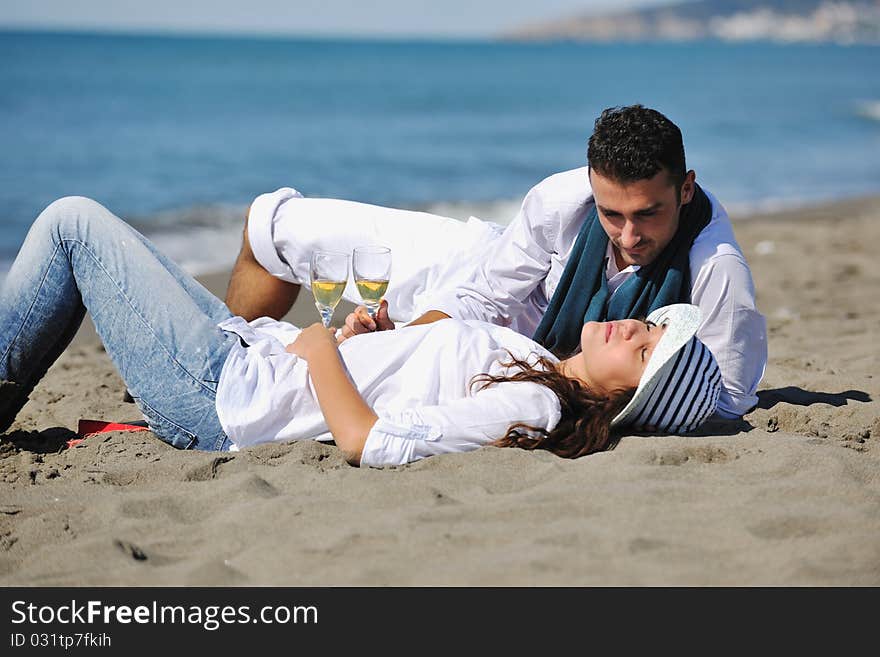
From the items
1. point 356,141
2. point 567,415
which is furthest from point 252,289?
point 356,141

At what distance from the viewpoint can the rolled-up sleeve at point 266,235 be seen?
18.4 ft

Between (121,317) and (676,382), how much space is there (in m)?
2.21

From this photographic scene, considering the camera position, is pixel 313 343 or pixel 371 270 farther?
pixel 371 270

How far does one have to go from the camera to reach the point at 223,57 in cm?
6731

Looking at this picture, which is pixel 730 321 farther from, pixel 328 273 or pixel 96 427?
pixel 96 427

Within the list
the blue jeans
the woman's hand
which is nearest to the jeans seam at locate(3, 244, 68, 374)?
the blue jeans

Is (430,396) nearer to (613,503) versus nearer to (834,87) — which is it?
(613,503)

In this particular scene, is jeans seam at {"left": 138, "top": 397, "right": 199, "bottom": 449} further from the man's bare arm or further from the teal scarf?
the man's bare arm

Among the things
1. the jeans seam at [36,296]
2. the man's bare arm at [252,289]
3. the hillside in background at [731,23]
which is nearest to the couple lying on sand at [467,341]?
the jeans seam at [36,296]

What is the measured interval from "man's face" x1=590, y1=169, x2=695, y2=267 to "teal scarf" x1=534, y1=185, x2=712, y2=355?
8cm

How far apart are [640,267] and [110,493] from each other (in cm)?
239

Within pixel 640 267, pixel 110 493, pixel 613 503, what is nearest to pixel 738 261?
pixel 640 267

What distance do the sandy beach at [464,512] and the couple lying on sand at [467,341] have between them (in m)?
0.13

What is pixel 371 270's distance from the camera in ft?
13.8
